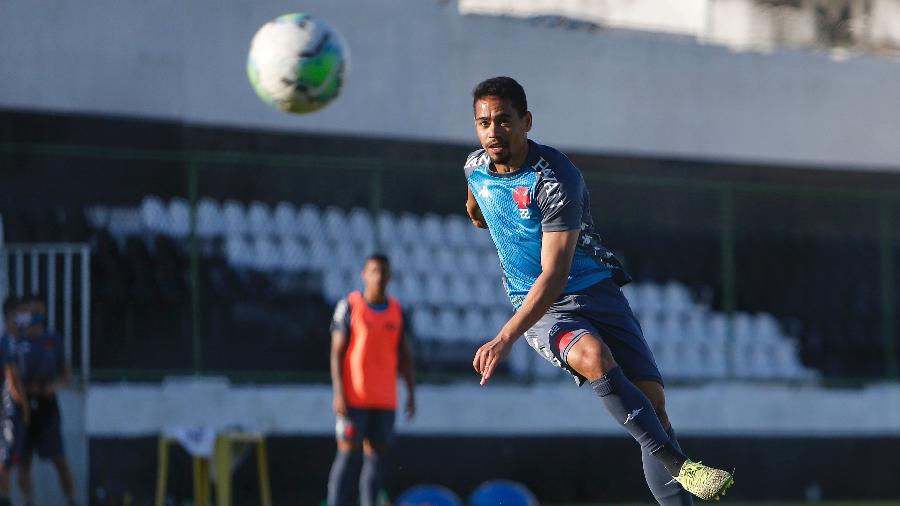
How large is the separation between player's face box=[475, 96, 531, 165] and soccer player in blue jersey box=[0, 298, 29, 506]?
674 centimetres

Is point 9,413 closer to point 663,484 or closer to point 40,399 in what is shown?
point 40,399

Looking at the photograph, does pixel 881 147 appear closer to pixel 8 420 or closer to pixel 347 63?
pixel 347 63

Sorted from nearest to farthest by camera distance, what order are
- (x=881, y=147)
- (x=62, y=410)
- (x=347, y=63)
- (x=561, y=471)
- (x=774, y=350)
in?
(x=347, y=63) → (x=62, y=410) → (x=561, y=471) → (x=774, y=350) → (x=881, y=147)

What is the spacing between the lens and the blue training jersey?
6.04 meters

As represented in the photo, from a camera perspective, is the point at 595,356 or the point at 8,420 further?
the point at 8,420

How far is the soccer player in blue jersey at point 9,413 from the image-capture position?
11.7 meters

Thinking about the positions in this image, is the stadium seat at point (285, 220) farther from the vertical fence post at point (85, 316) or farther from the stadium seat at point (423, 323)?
the vertical fence post at point (85, 316)

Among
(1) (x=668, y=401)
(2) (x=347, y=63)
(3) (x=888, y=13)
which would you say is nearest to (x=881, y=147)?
(3) (x=888, y=13)

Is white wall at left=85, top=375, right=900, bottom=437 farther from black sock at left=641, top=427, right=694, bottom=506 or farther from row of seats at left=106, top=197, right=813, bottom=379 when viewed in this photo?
black sock at left=641, top=427, right=694, bottom=506

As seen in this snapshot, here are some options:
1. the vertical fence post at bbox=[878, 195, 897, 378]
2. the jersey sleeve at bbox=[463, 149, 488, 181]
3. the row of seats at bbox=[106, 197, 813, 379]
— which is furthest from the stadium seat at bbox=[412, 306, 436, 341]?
the jersey sleeve at bbox=[463, 149, 488, 181]

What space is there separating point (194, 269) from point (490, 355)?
8.21 meters

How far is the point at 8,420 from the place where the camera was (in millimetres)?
11742

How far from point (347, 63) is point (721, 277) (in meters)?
5.93

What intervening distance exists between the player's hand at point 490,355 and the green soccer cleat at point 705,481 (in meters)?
0.87
